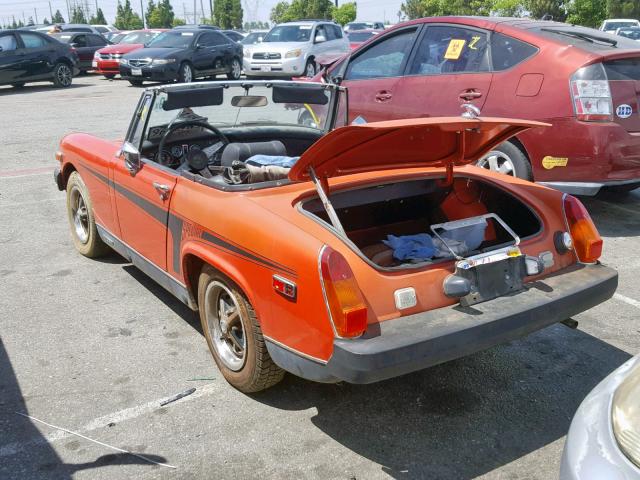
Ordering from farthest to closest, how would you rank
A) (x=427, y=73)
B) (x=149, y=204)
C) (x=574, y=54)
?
(x=427, y=73) < (x=574, y=54) < (x=149, y=204)

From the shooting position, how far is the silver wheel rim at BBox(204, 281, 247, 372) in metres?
3.44

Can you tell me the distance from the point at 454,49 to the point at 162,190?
380 cm

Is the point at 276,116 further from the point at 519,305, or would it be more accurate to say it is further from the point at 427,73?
the point at 427,73

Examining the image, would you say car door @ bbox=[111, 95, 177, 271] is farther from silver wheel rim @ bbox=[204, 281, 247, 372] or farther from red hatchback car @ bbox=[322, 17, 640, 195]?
red hatchback car @ bbox=[322, 17, 640, 195]

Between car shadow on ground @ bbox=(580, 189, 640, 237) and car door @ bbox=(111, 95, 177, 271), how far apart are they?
3934 mm

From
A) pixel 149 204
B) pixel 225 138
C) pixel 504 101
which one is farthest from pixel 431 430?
pixel 504 101

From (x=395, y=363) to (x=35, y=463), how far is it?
1634 mm

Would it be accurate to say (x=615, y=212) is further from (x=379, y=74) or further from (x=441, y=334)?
(x=441, y=334)

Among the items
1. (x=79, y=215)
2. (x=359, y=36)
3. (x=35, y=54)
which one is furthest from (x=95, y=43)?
(x=79, y=215)

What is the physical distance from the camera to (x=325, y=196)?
127 inches

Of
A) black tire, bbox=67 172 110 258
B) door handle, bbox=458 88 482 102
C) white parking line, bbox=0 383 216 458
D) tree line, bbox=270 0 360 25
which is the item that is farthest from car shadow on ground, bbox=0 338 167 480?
tree line, bbox=270 0 360 25

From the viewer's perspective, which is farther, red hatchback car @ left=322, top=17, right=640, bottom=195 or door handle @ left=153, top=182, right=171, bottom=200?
red hatchback car @ left=322, top=17, right=640, bottom=195

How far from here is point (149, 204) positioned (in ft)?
13.1

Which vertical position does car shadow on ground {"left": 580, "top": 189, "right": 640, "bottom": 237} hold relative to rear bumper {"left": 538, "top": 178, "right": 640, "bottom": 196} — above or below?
below
